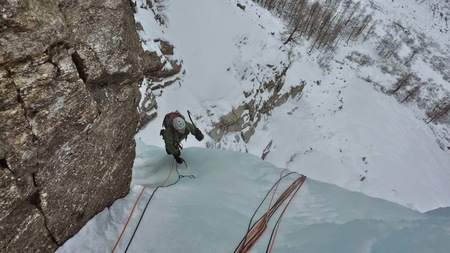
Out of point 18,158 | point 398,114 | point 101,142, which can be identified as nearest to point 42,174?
point 18,158

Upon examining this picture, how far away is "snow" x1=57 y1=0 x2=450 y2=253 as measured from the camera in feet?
16.3

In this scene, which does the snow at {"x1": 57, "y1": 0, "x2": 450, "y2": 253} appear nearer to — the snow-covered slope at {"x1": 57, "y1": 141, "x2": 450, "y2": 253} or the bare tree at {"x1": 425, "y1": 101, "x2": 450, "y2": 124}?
the snow-covered slope at {"x1": 57, "y1": 141, "x2": 450, "y2": 253}

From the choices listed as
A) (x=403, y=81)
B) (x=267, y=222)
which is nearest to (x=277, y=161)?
(x=267, y=222)

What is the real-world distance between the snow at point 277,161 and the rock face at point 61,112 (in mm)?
689

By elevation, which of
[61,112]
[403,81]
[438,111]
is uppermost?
[61,112]

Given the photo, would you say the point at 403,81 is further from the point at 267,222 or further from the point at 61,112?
the point at 61,112

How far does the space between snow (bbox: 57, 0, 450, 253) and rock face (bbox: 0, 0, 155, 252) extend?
0.69 m

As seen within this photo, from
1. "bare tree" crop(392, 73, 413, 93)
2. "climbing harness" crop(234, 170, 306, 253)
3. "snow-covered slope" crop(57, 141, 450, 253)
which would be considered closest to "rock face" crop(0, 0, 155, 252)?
"snow-covered slope" crop(57, 141, 450, 253)

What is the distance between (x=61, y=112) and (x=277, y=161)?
1838cm

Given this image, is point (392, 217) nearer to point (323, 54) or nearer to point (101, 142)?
point (101, 142)

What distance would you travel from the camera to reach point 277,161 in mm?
21047

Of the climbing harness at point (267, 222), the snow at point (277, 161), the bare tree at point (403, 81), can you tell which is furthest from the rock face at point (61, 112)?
the bare tree at point (403, 81)

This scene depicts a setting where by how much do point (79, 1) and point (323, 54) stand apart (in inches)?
1306

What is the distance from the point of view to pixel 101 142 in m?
4.61
